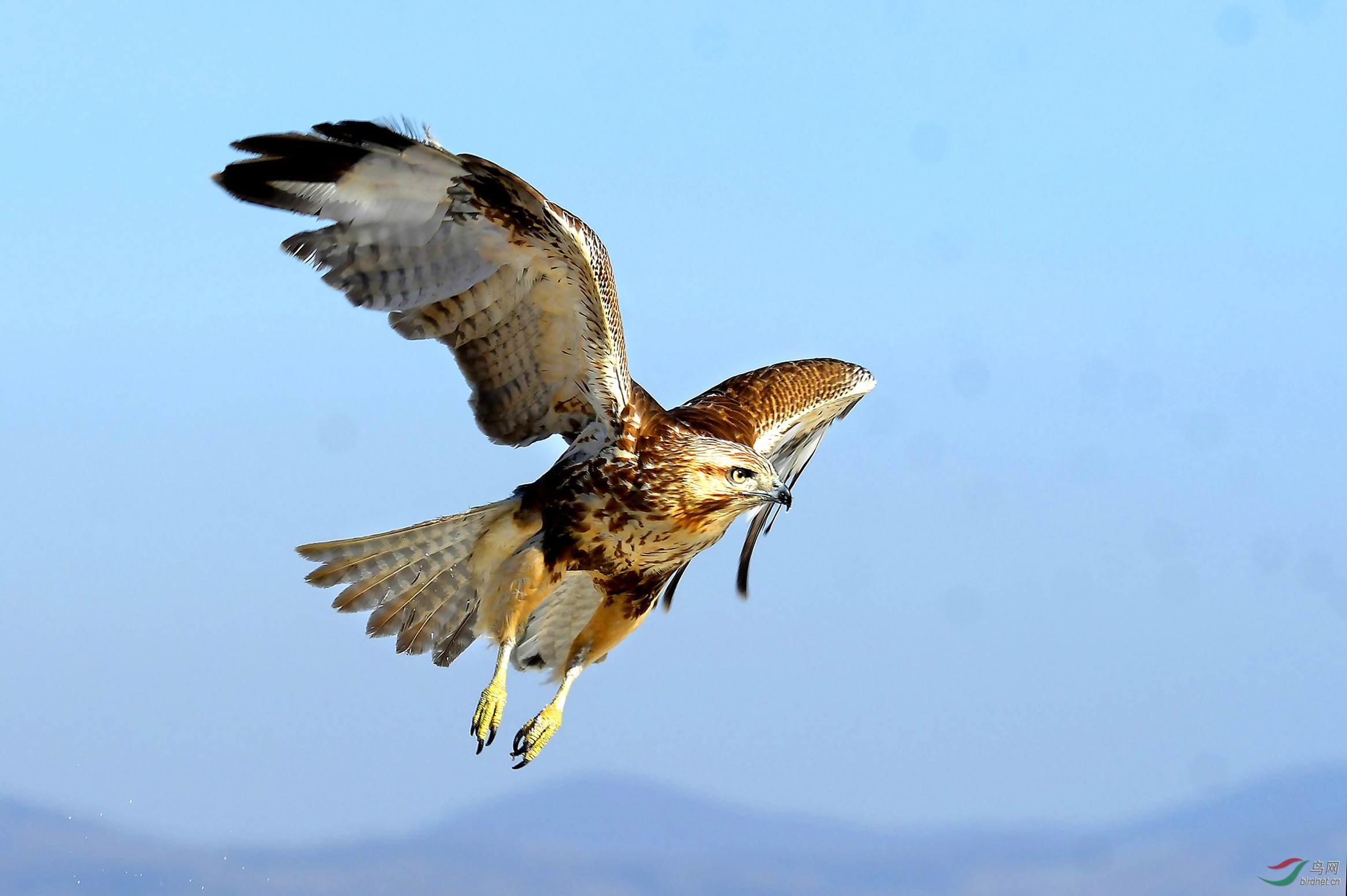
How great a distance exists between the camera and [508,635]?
8688mm

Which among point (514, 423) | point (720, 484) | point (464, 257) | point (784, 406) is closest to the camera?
point (464, 257)

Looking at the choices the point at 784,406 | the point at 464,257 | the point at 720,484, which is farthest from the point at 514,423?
the point at 784,406

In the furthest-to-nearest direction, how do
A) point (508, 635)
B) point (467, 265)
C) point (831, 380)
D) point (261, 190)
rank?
point (831, 380)
point (508, 635)
point (467, 265)
point (261, 190)

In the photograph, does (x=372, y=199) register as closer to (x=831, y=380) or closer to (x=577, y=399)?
(x=577, y=399)

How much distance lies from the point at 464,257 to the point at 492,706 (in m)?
2.89

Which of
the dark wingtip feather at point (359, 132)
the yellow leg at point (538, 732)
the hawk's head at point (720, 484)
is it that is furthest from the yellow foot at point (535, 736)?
the dark wingtip feather at point (359, 132)

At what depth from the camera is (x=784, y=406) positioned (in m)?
10.4

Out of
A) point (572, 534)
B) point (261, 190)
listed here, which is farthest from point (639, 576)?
point (261, 190)

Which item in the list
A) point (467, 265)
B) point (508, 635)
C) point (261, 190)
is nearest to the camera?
point (261, 190)

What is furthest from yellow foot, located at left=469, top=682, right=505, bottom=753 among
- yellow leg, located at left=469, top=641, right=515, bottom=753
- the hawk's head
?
the hawk's head

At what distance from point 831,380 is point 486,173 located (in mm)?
4178

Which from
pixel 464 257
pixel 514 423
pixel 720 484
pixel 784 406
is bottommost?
pixel 720 484

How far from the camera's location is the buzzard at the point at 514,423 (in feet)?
24.9

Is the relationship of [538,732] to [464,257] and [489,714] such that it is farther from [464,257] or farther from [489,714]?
[464,257]
